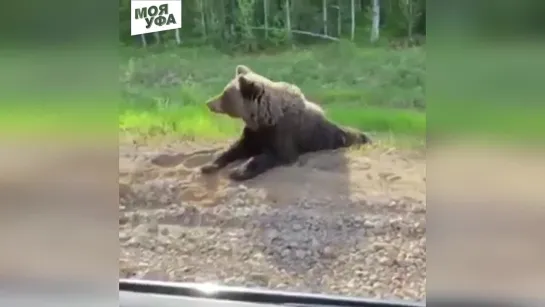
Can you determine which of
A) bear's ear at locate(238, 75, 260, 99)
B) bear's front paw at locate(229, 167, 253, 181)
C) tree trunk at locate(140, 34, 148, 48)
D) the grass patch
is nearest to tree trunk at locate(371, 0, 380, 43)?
the grass patch

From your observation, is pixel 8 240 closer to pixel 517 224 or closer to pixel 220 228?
pixel 220 228

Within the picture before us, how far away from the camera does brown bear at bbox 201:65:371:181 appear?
5.57ft

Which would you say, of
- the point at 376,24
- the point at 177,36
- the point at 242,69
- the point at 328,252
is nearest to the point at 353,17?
the point at 376,24

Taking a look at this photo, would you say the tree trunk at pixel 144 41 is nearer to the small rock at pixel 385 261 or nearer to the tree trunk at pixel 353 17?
the tree trunk at pixel 353 17

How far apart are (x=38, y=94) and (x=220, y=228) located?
0.55 metres

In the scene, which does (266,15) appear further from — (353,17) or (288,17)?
(353,17)

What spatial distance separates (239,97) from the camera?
1726 mm

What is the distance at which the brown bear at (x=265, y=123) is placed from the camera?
1.70m

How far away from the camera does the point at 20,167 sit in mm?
1812

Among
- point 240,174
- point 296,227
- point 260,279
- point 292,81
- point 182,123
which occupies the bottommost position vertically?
point 260,279

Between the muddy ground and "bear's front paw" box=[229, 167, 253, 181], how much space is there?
0.05 ft

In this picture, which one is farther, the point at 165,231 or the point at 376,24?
the point at 165,231

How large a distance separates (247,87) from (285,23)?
17 centimetres

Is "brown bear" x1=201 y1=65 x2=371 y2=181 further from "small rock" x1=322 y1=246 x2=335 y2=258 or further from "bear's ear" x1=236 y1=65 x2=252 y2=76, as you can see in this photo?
"small rock" x1=322 y1=246 x2=335 y2=258
